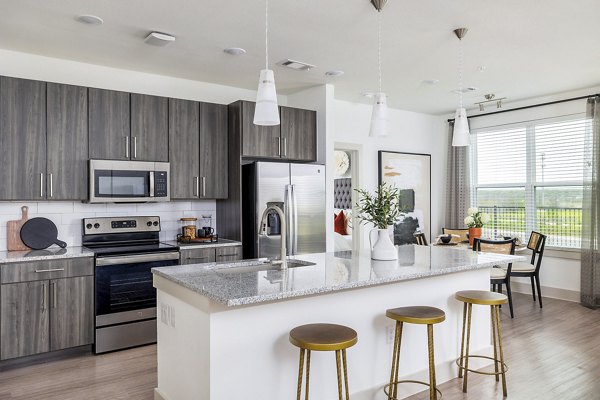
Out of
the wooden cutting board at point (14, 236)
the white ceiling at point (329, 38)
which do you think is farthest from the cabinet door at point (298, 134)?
the wooden cutting board at point (14, 236)

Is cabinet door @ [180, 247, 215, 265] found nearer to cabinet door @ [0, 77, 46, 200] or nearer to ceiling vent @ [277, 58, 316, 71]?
cabinet door @ [0, 77, 46, 200]

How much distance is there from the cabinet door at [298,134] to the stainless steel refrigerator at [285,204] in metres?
0.27

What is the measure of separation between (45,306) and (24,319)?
0.17 meters

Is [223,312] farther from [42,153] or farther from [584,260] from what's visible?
[584,260]

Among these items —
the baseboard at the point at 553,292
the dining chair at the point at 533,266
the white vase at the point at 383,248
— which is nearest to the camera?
the white vase at the point at 383,248

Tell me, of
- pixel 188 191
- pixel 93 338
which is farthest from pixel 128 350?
pixel 188 191

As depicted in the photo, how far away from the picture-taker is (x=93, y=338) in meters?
3.84

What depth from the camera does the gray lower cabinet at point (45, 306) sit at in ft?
11.5

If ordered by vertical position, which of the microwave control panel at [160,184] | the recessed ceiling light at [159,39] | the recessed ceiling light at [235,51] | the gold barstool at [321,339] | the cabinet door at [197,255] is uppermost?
the recessed ceiling light at [235,51]

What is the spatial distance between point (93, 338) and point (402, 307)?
2662mm

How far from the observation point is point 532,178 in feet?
20.2

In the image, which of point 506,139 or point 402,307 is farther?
point 506,139

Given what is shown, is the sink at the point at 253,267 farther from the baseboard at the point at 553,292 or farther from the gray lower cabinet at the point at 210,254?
the baseboard at the point at 553,292

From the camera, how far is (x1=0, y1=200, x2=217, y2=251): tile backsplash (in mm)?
4074
